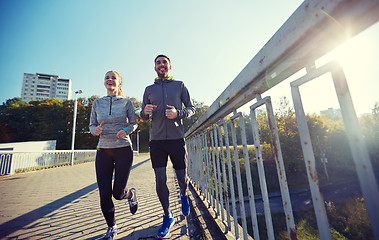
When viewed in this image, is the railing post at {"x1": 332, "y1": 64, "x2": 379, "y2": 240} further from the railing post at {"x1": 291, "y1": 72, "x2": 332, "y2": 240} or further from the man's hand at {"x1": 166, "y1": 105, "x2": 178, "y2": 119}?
the man's hand at {"x1": 166, "y1": 105, "x2": 178, "y2": 119}

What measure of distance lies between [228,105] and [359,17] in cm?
108

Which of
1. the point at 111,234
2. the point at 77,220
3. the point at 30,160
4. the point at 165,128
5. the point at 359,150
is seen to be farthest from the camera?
the point at 30,160

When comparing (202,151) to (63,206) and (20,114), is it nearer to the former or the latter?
(63,206)

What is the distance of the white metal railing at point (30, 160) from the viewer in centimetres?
933

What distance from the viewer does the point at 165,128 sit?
233cm

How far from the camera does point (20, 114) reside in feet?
132

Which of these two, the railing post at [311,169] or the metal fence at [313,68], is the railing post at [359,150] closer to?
the metal fence at [313,68]

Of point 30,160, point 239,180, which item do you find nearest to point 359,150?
point 239,180

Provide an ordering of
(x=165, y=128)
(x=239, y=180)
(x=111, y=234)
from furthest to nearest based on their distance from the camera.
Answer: (x=165, y=128)
(x=111, y=234)
(x=239, y=180)

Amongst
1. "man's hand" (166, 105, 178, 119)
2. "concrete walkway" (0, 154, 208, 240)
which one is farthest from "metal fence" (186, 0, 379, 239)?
"concrete walkway" (0, 154, 208, 240)

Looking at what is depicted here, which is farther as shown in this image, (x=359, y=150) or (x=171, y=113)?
(x=171, y=113)

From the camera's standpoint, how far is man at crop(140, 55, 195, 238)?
7.29 feet

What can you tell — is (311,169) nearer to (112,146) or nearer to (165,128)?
(165,128)

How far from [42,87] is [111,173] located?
120 m
